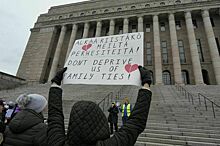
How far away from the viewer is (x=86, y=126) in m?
0.98

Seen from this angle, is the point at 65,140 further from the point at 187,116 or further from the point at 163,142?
the point at 187,116

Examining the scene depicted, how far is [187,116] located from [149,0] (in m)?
31.2

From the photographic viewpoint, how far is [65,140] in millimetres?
1099

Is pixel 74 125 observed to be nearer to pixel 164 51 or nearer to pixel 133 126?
pixel 133 126

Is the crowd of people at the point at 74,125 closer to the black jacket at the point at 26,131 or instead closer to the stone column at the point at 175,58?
the black jacket at the point at 26,131

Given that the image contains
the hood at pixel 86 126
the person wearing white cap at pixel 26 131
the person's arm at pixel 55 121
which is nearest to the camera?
the hood at pixel 86 126

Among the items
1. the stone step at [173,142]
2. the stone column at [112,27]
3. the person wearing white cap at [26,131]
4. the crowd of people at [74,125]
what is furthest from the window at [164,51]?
the person wearing white cap at [26,131]

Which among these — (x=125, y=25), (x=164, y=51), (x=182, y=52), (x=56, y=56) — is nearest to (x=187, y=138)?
(x=164, y=51)

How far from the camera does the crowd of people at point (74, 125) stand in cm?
98

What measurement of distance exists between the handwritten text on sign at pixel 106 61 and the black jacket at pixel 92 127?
110 centimetres

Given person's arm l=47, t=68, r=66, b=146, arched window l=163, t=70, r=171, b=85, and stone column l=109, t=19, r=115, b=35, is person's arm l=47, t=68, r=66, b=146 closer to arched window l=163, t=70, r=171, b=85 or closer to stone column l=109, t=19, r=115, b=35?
arched window l=163, t=70, r=171, b=85

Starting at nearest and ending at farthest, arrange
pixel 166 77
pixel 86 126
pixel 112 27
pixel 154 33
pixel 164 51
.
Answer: pixel 86 126 < pixel 154 33 < pixel 166 77 < pixel 164 51 < pixel 112 27

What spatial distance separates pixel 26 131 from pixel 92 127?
0.98 meters

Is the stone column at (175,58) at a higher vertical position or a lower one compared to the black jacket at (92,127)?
higher
